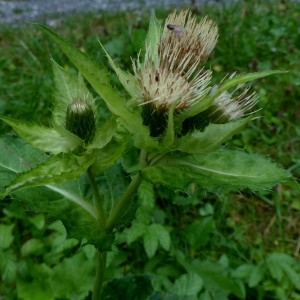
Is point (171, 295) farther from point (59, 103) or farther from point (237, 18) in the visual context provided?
point (237, 18)

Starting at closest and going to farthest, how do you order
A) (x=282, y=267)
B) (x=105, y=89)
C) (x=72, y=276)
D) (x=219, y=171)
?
(x=105, y=89), (x=219, y=171), (x=72, y=276), (x=282, y=267)

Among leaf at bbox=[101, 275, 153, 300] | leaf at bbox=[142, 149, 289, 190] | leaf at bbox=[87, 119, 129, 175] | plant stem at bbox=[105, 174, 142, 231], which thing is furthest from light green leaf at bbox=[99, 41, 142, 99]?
leaf at bbox=[101, 275, 153, 300]

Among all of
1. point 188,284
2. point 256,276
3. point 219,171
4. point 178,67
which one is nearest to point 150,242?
point 188,284

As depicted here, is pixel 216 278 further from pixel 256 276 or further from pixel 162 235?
pixel 162 235

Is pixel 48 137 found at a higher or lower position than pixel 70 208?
higher

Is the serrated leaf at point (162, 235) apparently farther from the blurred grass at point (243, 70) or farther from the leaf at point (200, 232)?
the blurred grass at point (243, 70)

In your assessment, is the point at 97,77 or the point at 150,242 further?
the point at 150,242

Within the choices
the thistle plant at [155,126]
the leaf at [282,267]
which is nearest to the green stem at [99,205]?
the thistle plant at [155,126]
